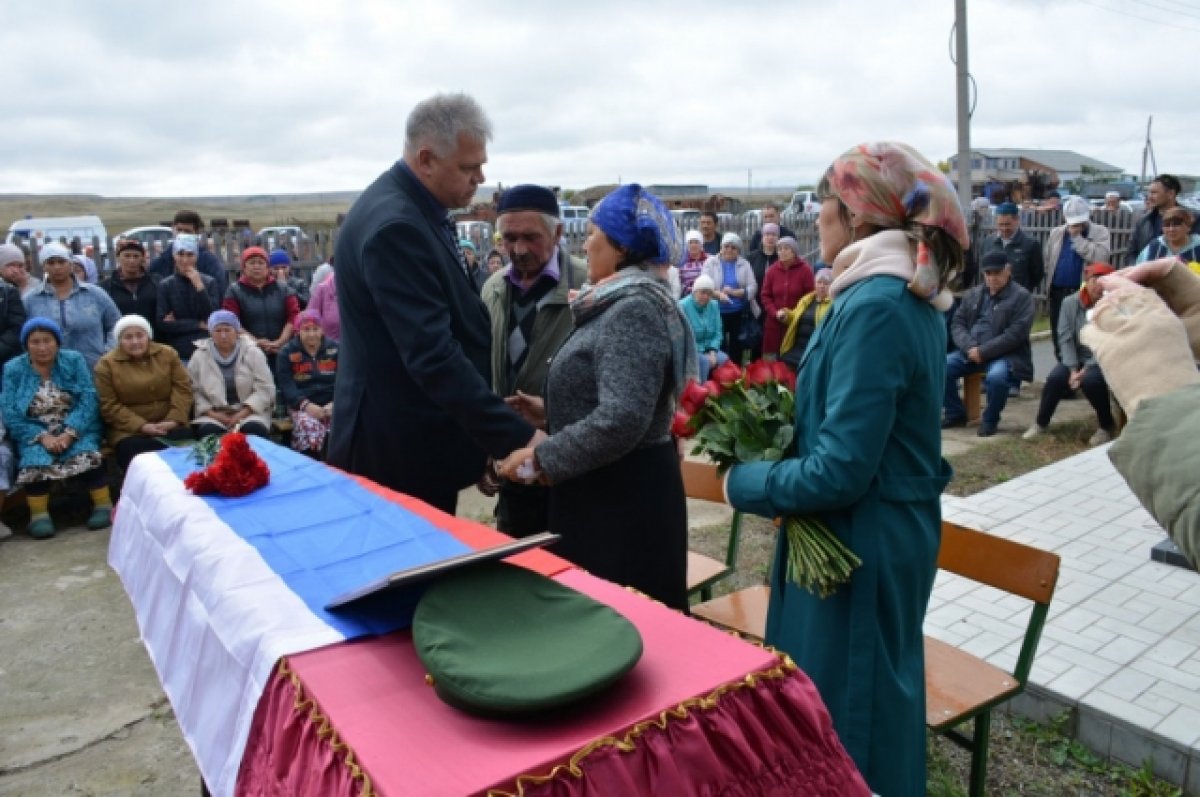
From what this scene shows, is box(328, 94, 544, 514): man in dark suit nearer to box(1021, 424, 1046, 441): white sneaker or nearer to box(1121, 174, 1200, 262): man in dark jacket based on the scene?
box(1021, 424, 1046, 441): white sneaker

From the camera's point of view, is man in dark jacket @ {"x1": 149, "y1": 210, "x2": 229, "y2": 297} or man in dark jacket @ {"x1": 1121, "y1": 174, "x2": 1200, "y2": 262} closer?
man in dark jacket @ {"x1": 1121, "y1": 174, "x2": 1200, "y2": 262}

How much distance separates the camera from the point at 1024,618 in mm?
3775

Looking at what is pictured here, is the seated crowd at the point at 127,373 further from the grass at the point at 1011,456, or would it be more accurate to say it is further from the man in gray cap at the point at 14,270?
the grass at the point at 1011,456

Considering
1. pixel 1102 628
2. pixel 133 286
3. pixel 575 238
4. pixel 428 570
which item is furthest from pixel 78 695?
pixel 575 238

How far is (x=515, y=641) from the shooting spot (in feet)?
4.75

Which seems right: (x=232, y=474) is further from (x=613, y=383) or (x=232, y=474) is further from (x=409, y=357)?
(x=613, y=383)

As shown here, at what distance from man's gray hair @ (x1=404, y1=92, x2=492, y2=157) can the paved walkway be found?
2.71 m

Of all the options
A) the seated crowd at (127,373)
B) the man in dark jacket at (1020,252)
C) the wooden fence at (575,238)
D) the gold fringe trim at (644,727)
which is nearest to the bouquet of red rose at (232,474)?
the gold fringe trim at (644,727)

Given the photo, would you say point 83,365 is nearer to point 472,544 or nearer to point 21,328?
point 21,328

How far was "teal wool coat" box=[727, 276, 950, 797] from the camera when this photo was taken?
187cm

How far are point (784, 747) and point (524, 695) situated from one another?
0.47m

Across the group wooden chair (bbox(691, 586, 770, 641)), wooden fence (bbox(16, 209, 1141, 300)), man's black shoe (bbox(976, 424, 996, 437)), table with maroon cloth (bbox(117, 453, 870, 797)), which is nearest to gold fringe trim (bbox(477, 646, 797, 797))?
table with maroon cloth (bbox(117, 453, 870, 797))

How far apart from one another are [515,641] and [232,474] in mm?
1589

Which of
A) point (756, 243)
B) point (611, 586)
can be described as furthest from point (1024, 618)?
point (756, 243)
